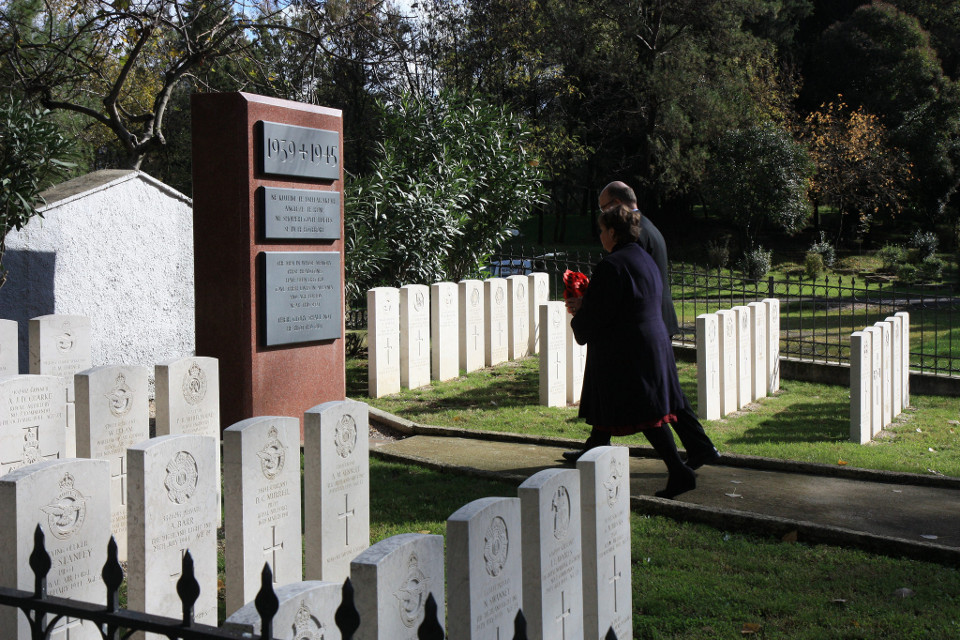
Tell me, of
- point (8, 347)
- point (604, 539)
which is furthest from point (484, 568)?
point (8, 347)

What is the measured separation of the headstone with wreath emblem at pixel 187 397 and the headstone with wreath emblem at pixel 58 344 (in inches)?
54.8

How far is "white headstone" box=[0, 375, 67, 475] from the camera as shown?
4547mm

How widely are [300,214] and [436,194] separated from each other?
5069 mm

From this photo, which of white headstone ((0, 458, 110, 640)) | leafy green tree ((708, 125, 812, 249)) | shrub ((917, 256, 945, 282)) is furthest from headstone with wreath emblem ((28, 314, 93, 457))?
leafy green tree ((708, 125, 812, 249))

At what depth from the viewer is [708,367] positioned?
859 cm

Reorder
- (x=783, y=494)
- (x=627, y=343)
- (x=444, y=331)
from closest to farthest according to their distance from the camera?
1. (x=627, y=343)
2. (x=783, y=494)
3. (x=444, y=331)

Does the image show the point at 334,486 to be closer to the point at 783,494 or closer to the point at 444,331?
the point at 783,494

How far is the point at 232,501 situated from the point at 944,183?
30.8 meters

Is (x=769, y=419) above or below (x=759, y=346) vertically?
below

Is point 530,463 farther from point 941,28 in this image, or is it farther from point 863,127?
point 941,28

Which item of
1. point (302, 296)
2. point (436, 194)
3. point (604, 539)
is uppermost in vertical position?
point (436, 194)

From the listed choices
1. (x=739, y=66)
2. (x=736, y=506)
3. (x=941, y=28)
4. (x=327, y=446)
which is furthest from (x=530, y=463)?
(x=941, y=28)

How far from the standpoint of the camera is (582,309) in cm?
562

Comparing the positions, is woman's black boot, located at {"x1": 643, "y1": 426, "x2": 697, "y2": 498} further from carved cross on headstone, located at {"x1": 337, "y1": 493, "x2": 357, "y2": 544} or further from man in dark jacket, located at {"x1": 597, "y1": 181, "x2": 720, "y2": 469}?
carved cross on headstone, located at {"x1": 337, "y1": 493, "x2": 357, "y2": 544}
